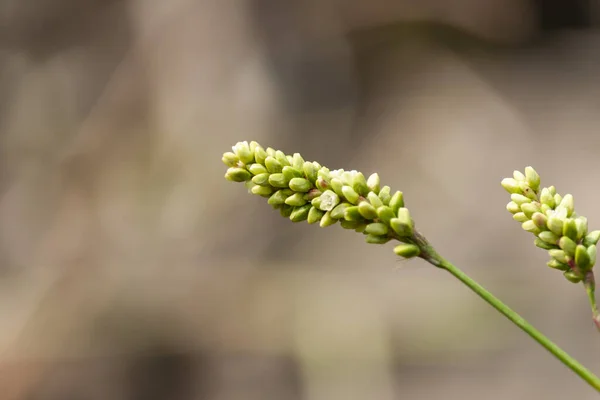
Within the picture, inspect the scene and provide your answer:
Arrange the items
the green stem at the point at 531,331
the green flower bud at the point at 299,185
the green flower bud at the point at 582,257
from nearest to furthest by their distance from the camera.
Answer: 1. the green stem at the point at 531,331
2. the green flower bud at the point at 582,257
3. the green flower bud at the point at 299,185

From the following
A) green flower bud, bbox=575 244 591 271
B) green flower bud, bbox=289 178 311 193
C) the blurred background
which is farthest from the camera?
the blurred background

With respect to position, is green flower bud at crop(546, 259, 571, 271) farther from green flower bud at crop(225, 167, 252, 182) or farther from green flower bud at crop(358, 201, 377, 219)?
green flower bud at crop(225, 167, 252, 182)

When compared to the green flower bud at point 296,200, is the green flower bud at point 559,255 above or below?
below

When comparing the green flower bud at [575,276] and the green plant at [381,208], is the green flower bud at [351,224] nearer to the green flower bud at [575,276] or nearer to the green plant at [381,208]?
the green plant at [381,208]

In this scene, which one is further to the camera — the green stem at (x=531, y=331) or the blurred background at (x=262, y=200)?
the blurred background at (x=262, y=200)

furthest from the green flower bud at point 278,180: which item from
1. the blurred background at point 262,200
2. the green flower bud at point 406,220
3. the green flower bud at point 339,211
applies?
the blurred background at point 262,200

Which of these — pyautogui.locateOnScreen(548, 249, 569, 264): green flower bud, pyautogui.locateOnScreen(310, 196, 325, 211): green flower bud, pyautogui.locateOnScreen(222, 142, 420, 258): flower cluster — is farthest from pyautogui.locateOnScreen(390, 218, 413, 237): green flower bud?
pyautogui.locateOnScreen(548, 249, 569, 264): green flower bud

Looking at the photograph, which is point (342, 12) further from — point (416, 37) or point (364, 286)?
point (364, 286)
